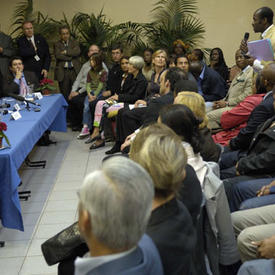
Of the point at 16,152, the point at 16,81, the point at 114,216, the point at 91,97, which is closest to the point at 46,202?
the point at 16,152

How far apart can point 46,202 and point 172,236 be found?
2.93 meters

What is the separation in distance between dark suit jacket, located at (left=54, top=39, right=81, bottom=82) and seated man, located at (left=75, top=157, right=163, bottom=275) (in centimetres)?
604

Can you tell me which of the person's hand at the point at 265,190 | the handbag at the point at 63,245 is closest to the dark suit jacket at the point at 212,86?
the person's hand at the point at 265,190

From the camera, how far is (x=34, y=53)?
683 cm

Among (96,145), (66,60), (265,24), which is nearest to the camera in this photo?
(265,24)

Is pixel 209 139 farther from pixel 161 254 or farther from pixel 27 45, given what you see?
pixel 27 45

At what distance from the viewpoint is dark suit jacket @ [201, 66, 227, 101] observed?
5339 mm

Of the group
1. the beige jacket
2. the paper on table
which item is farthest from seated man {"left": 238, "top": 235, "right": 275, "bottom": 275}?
the beige jacket

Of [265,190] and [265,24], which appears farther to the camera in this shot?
[265,24]

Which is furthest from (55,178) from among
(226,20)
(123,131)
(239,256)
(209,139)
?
(226,20)

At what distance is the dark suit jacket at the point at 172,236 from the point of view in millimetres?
1336

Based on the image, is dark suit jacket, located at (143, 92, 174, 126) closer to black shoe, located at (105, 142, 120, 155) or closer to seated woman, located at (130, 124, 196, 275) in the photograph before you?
black shoe, located at (105, 142, 120, 155)

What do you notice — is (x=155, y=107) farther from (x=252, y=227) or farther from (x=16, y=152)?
(x=252, y=227)

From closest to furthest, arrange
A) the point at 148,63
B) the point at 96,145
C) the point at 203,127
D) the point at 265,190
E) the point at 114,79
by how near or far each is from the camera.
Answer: the point at 265,190, the point at 203,127, the point at 96,145, the point at 114,79, the point at 148,63
